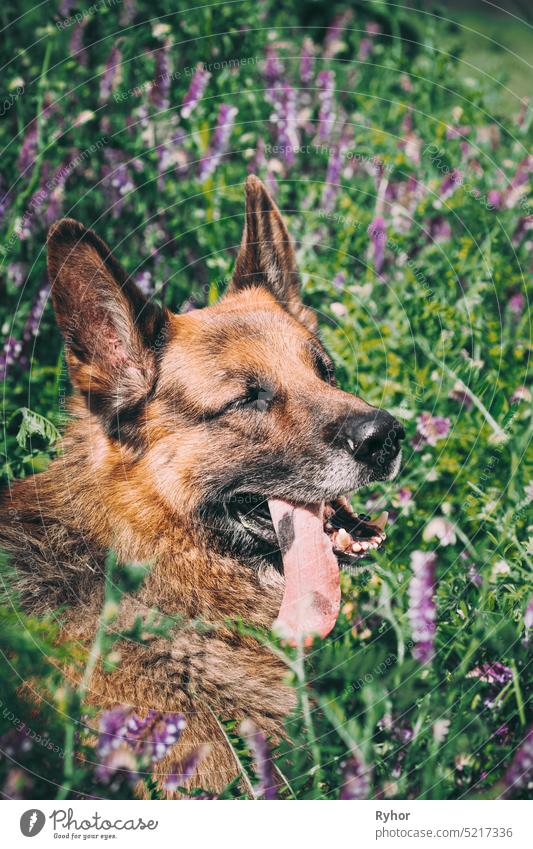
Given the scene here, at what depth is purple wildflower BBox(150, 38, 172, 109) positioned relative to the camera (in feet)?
18.0

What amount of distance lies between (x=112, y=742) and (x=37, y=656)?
476mm

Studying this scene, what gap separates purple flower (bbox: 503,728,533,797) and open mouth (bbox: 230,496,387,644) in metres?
0.96

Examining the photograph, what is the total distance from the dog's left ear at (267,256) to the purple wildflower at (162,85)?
1.75 meters

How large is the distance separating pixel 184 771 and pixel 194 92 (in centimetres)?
435

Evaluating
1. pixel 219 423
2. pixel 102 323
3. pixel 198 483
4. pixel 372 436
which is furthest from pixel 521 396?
pixel 102 323

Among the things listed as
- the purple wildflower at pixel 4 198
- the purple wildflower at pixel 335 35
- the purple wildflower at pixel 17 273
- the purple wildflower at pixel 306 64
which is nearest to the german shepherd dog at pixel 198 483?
the purple wildflower at pixel 17 273

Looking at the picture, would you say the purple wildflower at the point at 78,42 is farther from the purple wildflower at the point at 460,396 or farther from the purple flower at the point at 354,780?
the purple flower at the point at 354,780

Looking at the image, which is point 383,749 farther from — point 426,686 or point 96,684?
point 96,684

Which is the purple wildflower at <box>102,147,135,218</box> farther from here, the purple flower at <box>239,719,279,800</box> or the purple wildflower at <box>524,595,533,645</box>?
the purple wildflower at <box>524,595,533,645</box>

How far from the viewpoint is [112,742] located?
3.02 m

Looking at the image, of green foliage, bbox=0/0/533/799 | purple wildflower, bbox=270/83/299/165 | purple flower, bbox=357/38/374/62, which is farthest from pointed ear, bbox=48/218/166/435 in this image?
purple flower, bbox=357/38/374/62

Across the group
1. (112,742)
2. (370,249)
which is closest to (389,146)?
(370,249)

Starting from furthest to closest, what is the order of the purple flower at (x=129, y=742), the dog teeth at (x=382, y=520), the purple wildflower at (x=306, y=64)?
the purple wildflower at (x=306, y=64) → the dog teeth at (x=382, y=520) → the purple flower at (x=129, y=742)
